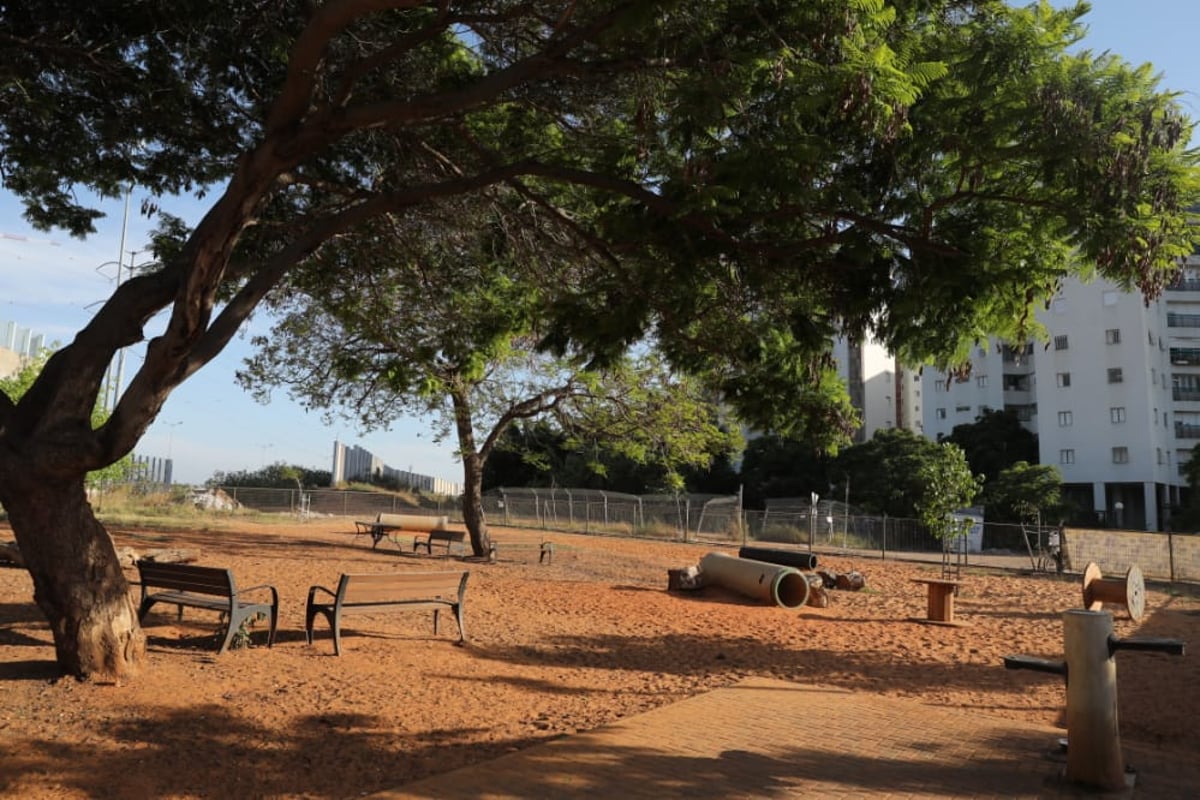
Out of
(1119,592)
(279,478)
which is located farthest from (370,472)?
(1119,592)

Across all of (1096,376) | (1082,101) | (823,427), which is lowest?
(823,427)

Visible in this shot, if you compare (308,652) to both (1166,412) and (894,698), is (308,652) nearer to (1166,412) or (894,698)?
(894,698)

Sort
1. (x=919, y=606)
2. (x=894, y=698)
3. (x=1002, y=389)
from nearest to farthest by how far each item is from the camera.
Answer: (x=894, y=698)
(x=919, y=606)
(x=1002, y=389)

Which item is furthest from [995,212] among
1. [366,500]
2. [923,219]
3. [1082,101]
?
[366,500]

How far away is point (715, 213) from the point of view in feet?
22.7

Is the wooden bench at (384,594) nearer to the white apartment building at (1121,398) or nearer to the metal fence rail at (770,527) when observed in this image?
the metal fence rail at (770,527)

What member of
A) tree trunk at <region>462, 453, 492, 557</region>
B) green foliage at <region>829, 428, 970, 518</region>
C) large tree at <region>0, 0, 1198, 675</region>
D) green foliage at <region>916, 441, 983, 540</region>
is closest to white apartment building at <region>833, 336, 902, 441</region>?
green foliage at <region>829, 428, 970, 518</region>

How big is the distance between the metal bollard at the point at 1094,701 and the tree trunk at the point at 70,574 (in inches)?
264

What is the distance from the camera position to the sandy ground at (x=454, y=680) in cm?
534

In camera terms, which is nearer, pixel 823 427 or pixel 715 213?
pixel 715 213

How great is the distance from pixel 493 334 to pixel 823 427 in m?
5.86

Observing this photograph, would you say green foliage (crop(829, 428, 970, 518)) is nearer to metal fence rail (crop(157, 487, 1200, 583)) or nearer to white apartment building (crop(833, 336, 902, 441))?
metal fence rail (crop(157, 487, 1200, 583))

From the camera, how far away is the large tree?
5.97 metres

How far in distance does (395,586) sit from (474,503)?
11604mm
